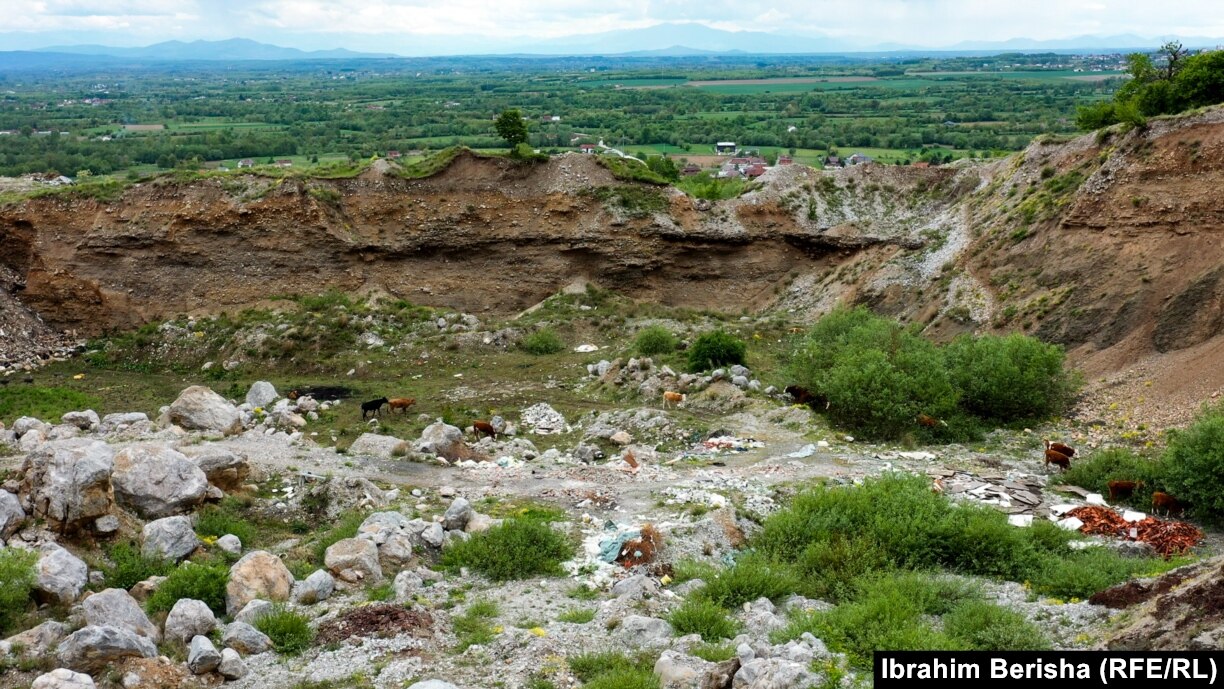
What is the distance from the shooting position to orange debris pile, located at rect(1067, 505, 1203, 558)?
1364cm

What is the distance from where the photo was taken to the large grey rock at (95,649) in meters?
9.80

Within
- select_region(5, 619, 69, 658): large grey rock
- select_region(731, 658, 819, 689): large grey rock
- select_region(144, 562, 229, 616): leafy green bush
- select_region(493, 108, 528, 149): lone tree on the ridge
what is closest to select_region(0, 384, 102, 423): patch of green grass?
select_region(144, 562, 229, 616): leafy green bush

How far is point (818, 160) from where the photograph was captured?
85.5 meters

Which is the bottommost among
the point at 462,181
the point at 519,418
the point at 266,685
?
the point at 519,418

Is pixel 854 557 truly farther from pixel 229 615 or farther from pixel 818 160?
pixel 818 160

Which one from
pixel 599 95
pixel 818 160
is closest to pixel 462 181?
pixel 818 160

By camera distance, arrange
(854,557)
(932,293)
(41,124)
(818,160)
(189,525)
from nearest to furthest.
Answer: (854,557)
(189,525)
(932,293)
(818,160)
(41,124)

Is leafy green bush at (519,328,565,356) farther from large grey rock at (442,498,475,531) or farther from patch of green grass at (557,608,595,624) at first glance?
patch of green grass at (557,608,595,624)

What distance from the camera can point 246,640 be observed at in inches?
419

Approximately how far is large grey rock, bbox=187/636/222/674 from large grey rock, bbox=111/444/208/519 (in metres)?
4.83

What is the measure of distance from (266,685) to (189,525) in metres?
4.48

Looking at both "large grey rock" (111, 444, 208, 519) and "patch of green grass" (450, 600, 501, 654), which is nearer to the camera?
"patch of green grass" (450, 600, 501, 654)

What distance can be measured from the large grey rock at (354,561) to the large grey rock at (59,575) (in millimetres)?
3055

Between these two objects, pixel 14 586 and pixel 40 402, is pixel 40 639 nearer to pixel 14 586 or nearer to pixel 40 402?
pixel 14 586
